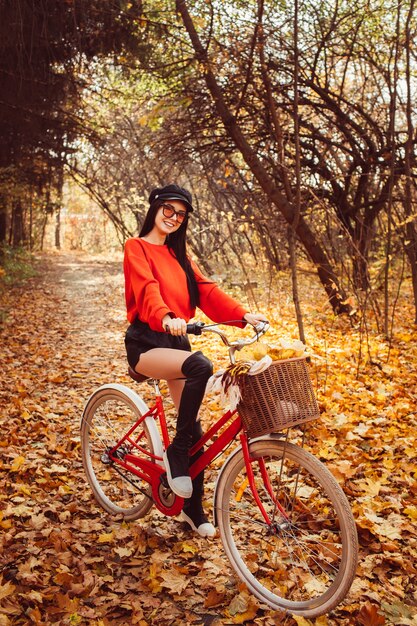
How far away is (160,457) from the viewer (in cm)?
311

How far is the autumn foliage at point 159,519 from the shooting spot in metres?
2.61

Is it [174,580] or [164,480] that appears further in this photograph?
[164,480]

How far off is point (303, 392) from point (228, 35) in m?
5.99

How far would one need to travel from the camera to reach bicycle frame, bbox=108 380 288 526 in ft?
8.51

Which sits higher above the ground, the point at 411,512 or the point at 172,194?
the point at 172,194

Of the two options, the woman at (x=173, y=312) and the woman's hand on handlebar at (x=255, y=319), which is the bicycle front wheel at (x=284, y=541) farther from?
the woman's hand on handlebar at (x=255, y=319)

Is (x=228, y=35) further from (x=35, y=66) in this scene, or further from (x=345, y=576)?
(x=345, y=576)

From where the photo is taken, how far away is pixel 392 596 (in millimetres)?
2652

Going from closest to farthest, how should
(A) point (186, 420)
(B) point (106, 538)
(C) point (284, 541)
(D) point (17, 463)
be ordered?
(C) point (284, 541), (A) point (186, 420), (B) point (106, 538), (D) point (17, 463)

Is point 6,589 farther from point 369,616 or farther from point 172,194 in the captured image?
point 172,194

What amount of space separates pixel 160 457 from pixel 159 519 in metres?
0.69

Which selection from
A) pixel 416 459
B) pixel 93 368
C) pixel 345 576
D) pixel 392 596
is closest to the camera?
pixel 345 576

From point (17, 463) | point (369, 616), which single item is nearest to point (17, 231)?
point (17, 463)

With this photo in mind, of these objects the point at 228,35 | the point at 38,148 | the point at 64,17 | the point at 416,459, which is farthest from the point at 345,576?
the point at 38,148
